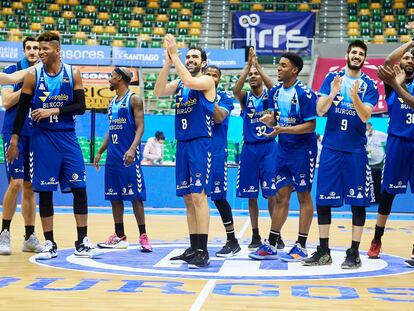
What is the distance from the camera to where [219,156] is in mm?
8547

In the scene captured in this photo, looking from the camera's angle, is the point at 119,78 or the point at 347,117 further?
the point at 119,78

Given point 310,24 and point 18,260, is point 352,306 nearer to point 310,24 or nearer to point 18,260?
point 18,260

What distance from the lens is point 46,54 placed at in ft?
24.2

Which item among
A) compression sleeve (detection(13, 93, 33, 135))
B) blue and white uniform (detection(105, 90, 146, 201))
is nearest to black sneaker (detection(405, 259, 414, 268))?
blue and white uniform (detection(105, 90, 146, 201))

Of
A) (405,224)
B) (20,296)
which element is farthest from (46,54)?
(405,224)

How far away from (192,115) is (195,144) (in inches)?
11.5

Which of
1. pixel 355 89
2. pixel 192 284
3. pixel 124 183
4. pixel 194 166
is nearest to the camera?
pixel 192 284

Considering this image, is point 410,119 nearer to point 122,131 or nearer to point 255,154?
point 255,154

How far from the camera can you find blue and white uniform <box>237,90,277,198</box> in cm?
872

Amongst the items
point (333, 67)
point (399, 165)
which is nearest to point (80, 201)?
point (399, 165)

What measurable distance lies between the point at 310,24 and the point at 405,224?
14.9 meters

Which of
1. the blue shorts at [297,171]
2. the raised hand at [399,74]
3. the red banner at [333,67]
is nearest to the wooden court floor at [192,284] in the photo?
the blue shorts at [297,171]

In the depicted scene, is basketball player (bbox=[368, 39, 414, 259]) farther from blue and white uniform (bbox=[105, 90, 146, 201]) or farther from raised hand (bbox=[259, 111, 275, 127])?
blue and white uniform (bbox=[105, 90, 146, 201])

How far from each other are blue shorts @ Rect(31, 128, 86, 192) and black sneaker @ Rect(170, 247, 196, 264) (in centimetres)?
120
